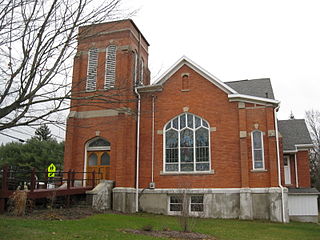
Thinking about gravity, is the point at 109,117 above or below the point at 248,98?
below

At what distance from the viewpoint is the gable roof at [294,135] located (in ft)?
74.8

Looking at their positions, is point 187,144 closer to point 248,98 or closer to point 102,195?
point 248,98

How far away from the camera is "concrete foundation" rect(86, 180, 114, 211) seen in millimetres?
18656

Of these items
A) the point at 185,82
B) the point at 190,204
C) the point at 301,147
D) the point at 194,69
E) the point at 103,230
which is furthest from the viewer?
the point at 301,147

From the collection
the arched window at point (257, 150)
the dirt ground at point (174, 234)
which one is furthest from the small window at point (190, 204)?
the dirt ground at point (174, 234)

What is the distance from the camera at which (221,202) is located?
1911 centimetres

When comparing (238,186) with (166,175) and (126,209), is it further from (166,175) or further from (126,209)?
(126,209)

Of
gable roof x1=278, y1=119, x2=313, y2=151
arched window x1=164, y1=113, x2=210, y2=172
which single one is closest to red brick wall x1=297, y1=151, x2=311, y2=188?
gable roof x1=278, y1=119, x2=313, y2=151

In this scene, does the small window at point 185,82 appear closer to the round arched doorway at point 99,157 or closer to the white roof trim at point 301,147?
the round arched doorway at point 99,157

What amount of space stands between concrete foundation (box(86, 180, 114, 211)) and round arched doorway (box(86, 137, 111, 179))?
148cm

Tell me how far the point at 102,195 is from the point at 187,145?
222 inches

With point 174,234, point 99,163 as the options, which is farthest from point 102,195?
point 174,234

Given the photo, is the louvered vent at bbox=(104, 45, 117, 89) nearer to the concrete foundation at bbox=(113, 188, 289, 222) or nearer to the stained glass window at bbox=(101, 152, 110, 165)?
the stained glass window at bbox=(101, 152, 110, 165)

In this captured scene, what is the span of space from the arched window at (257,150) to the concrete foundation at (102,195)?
8349mm
